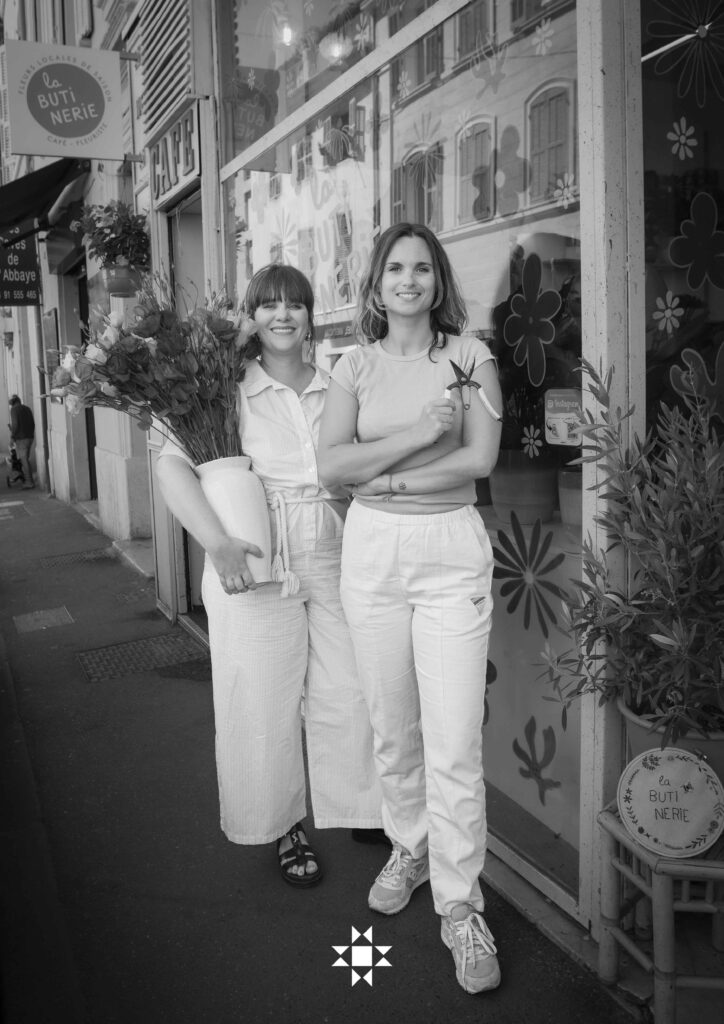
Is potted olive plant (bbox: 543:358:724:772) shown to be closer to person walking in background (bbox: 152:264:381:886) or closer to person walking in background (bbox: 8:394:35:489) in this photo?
person walking in background (bbox: 152:264:381:886)

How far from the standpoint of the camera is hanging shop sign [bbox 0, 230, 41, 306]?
13008 mm

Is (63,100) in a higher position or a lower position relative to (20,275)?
higher

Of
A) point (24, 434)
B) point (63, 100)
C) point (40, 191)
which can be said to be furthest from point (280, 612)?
point (24, 434)

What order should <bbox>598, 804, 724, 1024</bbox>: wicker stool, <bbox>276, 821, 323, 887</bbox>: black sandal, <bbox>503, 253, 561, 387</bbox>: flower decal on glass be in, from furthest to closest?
1. <bbox>276, 821, 323, 887</bbox>: black sandal
2. <bbox>503, 253, 561, 387</bbox>: flower decal on glass
3. <bbox>598, 804, 724, 1024</bbox>: wicker stool

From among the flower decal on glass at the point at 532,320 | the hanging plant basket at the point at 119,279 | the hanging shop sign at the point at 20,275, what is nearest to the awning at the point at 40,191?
the hanging shop sign at the point at 20,275

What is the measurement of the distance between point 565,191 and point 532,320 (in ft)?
1.29

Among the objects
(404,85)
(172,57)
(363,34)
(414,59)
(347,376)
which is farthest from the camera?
(172,57)

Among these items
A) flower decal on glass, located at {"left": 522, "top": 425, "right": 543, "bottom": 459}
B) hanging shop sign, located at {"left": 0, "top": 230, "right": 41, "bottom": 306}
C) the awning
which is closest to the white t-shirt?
flower decal on glass, located at {"left": 522, "top": 425, "right": 543, "bottom": 459}

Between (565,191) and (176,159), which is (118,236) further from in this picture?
(565,191)

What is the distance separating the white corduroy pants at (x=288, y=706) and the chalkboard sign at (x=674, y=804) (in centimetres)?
106

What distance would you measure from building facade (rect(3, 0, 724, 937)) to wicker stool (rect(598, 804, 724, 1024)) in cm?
17

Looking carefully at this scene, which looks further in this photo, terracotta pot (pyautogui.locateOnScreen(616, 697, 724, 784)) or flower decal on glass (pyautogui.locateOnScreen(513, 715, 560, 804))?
flower decal on glass (pyautogui.locateOnScreen(513, 715, 560, 804))

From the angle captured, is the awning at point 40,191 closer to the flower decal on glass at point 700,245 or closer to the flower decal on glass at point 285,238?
the flower decal on glass at point 285,238

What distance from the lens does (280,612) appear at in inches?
110
